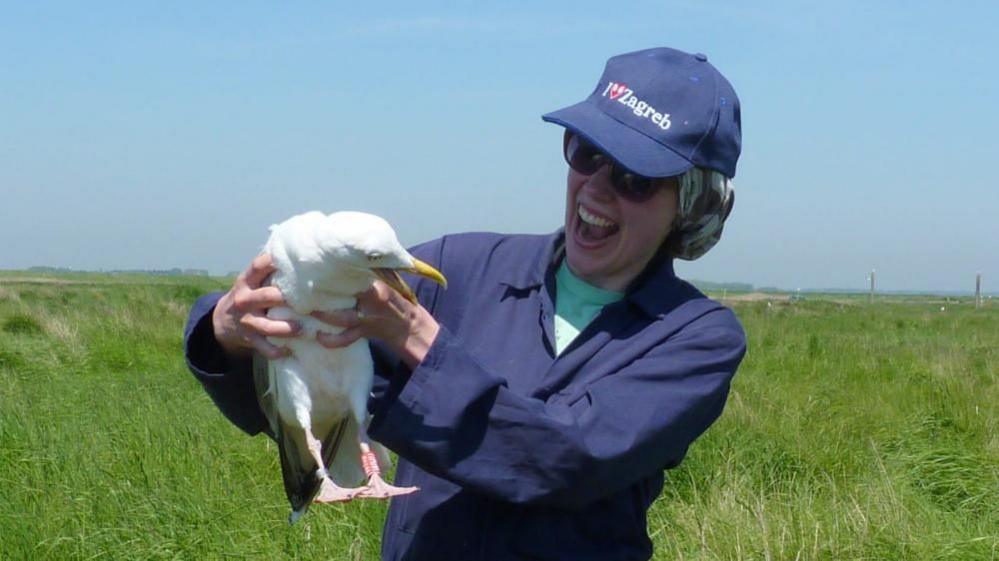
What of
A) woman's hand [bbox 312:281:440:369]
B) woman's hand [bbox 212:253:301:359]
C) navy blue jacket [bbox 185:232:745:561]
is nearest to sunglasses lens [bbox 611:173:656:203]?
navy blue jacket [bbox 185:232:745:561]

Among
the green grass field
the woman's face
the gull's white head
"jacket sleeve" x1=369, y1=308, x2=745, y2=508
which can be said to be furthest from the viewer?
the green grass field

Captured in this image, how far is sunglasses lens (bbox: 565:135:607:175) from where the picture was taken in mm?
2760

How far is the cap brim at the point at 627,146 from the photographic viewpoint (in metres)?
2.64

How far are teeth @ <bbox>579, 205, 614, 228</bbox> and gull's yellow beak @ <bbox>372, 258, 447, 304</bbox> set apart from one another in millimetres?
358

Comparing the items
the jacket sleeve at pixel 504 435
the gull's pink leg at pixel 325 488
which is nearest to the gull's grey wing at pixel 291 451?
the gull's pink leg at pixel 325 488

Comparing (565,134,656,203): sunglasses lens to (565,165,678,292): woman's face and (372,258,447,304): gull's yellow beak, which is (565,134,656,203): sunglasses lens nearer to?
(565,165,678,292): woman's face

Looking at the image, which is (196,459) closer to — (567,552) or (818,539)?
(818,539)

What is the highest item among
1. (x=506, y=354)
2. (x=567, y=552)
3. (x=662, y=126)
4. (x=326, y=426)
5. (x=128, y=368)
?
(x=662, y=126)

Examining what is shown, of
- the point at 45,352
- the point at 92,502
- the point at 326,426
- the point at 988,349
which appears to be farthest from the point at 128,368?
the point at 988,349

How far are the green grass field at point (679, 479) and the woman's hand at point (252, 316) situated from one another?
106 inches

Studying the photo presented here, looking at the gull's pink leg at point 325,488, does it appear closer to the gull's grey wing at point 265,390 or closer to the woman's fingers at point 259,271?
the gull's grey wing at point 265,390

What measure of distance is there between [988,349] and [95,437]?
13836mm

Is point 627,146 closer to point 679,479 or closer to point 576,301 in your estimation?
point 576,301

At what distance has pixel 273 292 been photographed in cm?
258
